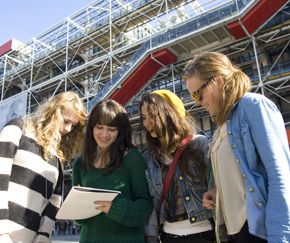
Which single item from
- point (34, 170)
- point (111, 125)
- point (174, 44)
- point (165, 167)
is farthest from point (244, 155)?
point (174, 44)

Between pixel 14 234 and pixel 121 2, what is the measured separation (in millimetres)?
17573

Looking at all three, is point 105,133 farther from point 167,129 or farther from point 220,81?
point 220,81

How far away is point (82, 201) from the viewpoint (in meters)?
1.43

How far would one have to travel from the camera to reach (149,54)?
35.6 ft

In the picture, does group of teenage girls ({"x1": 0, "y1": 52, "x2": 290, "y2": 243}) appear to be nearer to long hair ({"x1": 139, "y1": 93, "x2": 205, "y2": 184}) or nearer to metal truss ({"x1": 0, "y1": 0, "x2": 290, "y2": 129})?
Result: long hair ({"x1": 139, "y1": 93, "x2": 205, "y2": 184})

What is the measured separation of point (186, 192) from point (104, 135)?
0.71 m

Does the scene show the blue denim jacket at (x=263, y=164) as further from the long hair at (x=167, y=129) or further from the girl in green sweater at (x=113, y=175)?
the girl in green sweater at (x=113, y=175)

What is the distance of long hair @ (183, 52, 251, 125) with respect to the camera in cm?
139

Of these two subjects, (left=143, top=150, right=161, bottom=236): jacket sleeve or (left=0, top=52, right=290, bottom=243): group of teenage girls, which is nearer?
(left=0, top=52, right=290, bottom=243): group of teenage girls

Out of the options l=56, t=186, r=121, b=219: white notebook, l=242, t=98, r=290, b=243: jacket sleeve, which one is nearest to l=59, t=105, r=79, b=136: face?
l=56, t=186, r=121, b=219: white notebook

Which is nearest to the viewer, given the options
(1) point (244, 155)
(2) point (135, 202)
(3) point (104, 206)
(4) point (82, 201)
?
(1) point (244, 155)

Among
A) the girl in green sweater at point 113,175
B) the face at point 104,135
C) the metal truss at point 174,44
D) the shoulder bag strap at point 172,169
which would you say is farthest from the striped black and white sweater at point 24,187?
the metal truss at point 174,44

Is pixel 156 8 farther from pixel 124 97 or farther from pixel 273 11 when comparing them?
pixel 273 11

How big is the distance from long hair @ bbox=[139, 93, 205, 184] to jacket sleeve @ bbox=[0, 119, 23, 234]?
35.3 inches
